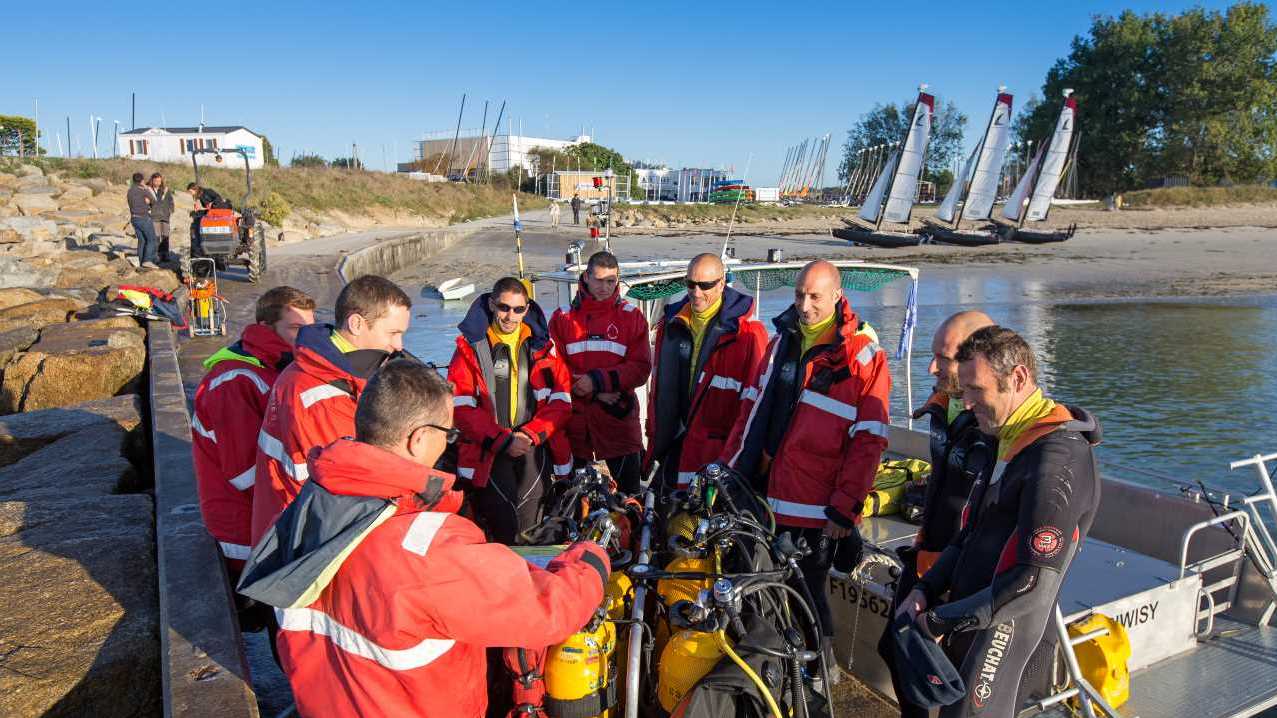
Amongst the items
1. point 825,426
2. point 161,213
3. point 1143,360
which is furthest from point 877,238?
point 825,426

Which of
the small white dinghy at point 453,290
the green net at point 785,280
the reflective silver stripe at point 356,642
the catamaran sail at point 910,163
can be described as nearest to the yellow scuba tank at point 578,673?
the reflective silver stripe at point 356,642

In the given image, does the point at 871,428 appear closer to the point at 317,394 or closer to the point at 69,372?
the point at 317,394

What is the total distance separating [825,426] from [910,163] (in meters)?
41.0

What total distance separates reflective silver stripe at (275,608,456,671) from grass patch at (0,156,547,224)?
31.3m

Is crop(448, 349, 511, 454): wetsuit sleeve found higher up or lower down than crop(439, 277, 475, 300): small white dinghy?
higher up

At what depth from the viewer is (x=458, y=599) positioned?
167 centimetres

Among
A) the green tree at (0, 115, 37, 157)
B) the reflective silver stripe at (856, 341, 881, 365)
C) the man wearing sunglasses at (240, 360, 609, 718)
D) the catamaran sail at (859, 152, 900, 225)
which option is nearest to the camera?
the man wearing sunglasses at (240, 360, 609, 718)

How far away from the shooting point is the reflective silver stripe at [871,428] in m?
3.25

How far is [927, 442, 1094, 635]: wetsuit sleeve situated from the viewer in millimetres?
2244

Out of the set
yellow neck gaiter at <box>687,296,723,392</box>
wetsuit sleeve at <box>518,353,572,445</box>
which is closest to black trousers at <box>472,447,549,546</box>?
wetsuit sleeve at <box>518,353,572,445</box>

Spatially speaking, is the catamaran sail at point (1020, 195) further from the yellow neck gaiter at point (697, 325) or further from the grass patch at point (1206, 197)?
the yellow neck gaiter at point (697, 325)

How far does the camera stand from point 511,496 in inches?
158

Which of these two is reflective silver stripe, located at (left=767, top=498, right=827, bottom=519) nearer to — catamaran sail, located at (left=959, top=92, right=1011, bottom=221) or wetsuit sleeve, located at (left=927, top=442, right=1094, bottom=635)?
wetsuit sleeve, located at (left=927, top=442, right=1094, bottom=635)

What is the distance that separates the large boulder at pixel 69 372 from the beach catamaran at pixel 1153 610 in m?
6.12
